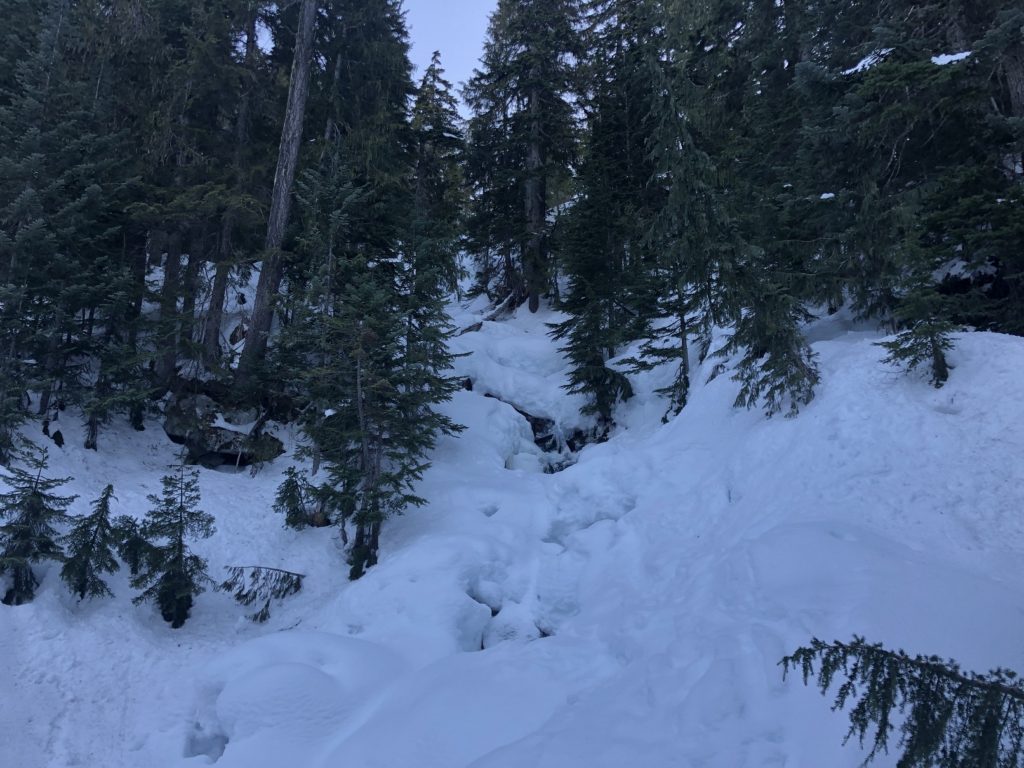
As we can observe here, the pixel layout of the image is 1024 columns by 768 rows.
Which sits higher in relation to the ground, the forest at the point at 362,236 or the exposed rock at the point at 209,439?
the forest at the point at 362,236

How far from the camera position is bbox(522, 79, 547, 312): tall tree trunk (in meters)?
25.6

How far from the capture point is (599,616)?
9195 millimetres

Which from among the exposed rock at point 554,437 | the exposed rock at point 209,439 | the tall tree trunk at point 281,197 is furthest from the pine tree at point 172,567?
the exposed rock at point 554,437

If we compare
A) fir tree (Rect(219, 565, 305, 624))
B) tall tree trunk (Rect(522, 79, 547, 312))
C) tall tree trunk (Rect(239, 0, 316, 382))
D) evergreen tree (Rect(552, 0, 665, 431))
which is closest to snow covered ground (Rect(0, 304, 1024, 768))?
fir tree (Rect(219, 565, 305, 624))

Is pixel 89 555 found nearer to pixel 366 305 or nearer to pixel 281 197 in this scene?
pixel 366 305

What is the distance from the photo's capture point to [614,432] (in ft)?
60.4

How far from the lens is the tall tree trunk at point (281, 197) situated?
1608 centimetres

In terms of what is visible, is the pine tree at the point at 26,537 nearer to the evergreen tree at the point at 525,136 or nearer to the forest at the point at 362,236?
the forest at the point at 362,236

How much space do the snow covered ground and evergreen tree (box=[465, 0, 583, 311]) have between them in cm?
1627

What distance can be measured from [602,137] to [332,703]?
80.4 feet

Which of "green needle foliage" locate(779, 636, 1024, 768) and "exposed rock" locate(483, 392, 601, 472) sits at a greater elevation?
"green needle foliage" locate(779, 636, 1024, 768)

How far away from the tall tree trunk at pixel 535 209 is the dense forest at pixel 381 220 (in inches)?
62.5

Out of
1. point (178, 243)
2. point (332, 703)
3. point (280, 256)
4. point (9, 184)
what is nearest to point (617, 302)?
point (280, 256)

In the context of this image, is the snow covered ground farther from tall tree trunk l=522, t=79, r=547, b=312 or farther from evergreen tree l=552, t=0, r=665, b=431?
tall tree trunk l=522, t=79, r=547, b=312
